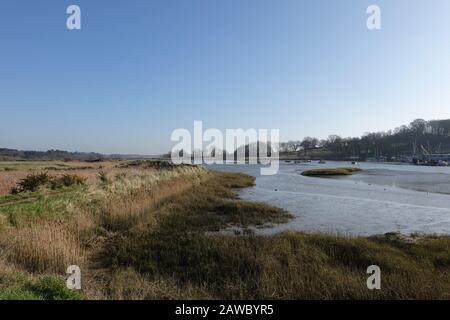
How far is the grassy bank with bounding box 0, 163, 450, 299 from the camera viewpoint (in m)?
7.72

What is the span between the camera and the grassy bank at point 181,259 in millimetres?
7723

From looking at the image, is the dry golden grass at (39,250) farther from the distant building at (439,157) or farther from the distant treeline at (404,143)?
the distant treeline at (404,143)

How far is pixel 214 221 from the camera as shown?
18.0 meters

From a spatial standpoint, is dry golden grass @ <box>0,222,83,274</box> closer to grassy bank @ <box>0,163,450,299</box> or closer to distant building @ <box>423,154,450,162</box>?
grassy bank @ <box>0,163,450,299</box>

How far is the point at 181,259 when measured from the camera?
10664mm

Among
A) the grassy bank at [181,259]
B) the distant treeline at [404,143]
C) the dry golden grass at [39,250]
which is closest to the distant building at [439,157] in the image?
the distant treeline at [404,143]

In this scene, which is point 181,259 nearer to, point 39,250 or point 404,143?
point 39,250

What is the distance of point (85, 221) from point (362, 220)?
15169 mm

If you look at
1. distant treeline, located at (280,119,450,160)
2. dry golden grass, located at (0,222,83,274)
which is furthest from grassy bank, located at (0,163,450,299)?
distant treeline, located at (280,119,450,160)

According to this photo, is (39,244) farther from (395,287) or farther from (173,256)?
(395,287)

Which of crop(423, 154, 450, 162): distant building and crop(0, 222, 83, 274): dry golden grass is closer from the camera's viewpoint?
crop(0, 222, 83, 274): dry golden grass

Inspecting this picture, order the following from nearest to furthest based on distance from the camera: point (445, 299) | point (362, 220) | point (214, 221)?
point (445, 299), point (214, 221), point (362, 220)

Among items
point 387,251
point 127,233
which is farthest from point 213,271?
point 387,251

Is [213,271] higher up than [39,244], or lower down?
lower down
